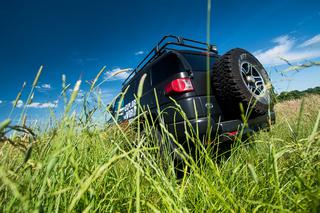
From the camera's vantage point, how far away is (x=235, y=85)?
2.67 meters

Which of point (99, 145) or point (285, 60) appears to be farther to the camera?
point (99, 145)

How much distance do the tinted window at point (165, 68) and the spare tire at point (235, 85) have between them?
607 mm

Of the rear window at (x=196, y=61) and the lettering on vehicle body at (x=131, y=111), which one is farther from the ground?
the rear window at (x=196, y=61)

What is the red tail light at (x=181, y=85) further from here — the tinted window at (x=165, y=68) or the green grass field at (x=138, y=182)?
the green grass field at (x=138, y=182)

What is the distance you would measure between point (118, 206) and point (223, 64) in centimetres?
236

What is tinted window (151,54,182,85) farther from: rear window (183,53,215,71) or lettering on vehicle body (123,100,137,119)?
lettering on vehicle body (123,100,137,119)

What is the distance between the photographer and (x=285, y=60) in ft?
3.88

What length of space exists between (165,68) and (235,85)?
1252 millimetres

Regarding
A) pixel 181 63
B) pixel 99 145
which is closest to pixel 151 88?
pixel 181 63

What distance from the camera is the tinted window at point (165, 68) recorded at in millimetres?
3148

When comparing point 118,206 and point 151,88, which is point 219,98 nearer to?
point 151,88

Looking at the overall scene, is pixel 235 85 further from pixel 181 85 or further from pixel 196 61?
pixel 196 61

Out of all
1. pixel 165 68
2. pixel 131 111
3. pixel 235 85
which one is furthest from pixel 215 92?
pixel 131 111

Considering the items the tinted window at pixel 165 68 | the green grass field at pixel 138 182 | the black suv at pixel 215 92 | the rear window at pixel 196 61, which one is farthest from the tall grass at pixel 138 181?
the rear window at pixel 196 61
